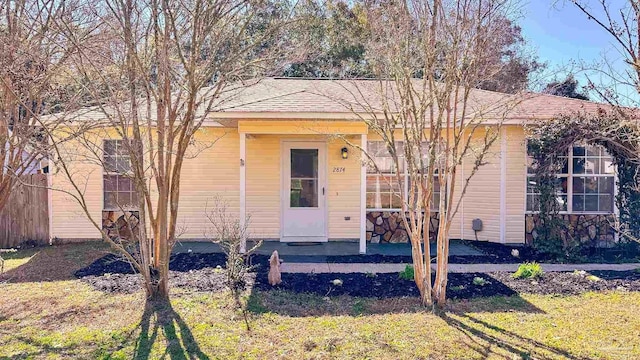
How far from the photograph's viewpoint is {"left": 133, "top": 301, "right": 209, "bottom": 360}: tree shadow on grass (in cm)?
385

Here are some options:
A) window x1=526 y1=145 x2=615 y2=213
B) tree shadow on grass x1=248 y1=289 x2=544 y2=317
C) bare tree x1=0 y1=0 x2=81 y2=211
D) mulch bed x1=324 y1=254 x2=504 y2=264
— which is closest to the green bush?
tree shadow on grass x1=248 y1=289 x2=544 y2=317

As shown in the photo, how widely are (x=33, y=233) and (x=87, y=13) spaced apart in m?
5.65

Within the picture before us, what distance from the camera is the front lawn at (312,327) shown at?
3.90 metres

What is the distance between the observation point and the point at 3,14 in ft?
18.6

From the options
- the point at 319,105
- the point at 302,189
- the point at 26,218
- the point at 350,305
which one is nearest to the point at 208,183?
the point at 302,189

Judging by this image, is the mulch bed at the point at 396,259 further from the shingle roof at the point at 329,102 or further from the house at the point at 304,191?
the shingle roof at the point at 329,102

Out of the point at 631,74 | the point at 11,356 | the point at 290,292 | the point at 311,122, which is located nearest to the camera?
the point at 11,356

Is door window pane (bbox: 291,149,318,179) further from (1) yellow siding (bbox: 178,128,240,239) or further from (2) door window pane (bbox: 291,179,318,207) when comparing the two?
(1) yellow siding (bbox: 178,128,240,239)

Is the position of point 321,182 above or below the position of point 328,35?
below

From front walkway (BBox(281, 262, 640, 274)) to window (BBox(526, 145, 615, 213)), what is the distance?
1.85 meters

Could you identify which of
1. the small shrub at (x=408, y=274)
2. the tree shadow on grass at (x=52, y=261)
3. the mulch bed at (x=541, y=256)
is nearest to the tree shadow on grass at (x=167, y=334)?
the tree shadow on grass at (x=52, y=261)

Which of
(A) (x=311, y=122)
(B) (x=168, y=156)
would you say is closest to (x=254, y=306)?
(B) (x=168, y=156)

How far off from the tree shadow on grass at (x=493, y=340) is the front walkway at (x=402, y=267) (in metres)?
2.10

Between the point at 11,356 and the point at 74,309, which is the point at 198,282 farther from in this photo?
the point at 11,356
